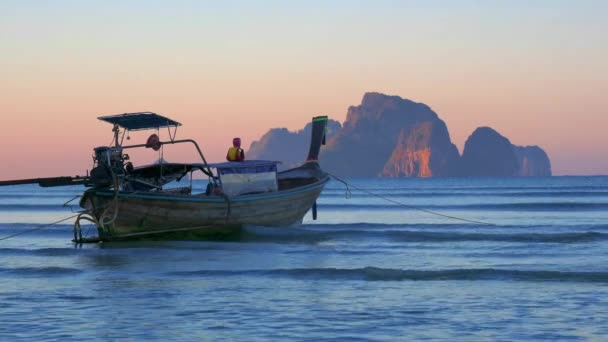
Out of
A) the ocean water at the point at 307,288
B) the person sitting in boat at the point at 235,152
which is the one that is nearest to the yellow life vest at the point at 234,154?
the person sitting in boat at the point at 235,152

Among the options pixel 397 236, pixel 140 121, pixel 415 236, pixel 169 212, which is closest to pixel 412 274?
pixel 169 212

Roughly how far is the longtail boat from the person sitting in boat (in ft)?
0.87

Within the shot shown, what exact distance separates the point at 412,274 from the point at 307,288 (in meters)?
2.81

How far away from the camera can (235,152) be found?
Result: 26219 mm

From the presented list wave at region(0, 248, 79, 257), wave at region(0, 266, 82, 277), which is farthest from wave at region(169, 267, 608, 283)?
wave at region(0, 248, 79, 257)

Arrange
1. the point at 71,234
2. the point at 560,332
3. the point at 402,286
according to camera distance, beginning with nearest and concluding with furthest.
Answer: the point at 560,332 < the point at 402,286 < the point at 71,234

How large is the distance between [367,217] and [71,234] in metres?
18.0

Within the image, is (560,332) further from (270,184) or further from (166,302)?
(270,184)

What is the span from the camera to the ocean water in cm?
1181

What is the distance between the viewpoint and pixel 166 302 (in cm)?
1409

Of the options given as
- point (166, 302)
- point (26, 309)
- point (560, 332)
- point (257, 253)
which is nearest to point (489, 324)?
point (560, 332)

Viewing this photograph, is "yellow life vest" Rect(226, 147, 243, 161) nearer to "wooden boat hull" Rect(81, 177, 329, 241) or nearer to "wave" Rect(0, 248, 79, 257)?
"wooden boat hull" Rect(81, 177, 329, 241)

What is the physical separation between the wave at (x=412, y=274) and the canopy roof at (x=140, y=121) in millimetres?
7353

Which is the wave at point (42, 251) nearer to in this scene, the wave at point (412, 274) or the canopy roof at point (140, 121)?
the canopy roof at point (140, 121)
